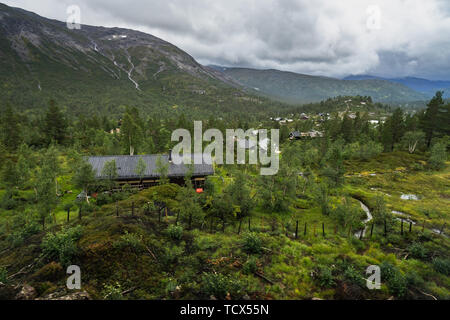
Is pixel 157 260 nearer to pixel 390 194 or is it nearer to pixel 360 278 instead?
pixel 360 278

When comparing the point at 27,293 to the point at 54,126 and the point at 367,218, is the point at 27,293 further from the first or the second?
the point at 54,126

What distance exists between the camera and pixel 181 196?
831 inches

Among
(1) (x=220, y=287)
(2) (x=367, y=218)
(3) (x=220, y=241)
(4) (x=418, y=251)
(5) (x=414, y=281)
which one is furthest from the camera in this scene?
(2) (x=367, y=218)

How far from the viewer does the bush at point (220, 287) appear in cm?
1011

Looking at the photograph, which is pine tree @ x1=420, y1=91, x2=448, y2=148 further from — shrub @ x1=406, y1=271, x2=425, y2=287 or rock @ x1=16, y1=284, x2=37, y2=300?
rock @ x1=16, y1=284, x2=37, y2=300

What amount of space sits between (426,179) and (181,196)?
5473cm

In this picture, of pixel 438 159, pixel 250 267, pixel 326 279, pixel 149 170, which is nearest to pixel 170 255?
pixel 250 267

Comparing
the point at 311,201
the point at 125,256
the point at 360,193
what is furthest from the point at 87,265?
the point at 360,193

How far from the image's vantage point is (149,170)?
1260 inches

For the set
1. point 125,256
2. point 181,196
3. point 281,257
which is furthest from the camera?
point 181,196

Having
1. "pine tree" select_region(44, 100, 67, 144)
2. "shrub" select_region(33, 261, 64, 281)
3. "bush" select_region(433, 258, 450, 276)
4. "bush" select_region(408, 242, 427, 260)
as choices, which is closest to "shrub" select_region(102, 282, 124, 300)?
"shrub" select_region(33, 261, 64, 281)

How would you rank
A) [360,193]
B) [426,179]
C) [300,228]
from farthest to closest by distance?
[426,179], [360,193], [300,228]

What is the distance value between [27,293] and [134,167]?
2414cm

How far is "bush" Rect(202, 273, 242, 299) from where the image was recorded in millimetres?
10111
